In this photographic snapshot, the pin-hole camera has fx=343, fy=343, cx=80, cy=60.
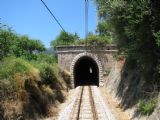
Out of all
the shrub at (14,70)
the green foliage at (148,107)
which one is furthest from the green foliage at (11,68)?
the green foliage at (148,107)

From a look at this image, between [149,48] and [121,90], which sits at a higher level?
[149,48]

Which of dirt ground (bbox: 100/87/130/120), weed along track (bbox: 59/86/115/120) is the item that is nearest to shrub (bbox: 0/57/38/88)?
weed along track (bbox: 59/86/115/120)

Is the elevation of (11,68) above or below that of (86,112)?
above

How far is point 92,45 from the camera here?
44406 mm

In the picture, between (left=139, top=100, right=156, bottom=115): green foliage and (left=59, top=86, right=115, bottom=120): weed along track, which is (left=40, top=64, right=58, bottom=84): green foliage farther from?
(left=139, top=100, right=156, bottom=115): green foliage

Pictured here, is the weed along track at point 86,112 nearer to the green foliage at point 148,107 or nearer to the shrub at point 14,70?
the green foliage at point 148,107

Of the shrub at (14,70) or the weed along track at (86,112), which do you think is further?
the weed along track at (86,112)

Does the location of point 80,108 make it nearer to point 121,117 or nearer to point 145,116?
point 121,117

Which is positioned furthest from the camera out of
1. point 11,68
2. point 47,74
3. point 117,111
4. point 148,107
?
point 47,74

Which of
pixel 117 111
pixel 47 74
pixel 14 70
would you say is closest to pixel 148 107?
pixel 117 111

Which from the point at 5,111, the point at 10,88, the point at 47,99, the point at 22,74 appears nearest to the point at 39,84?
the point at 47,99

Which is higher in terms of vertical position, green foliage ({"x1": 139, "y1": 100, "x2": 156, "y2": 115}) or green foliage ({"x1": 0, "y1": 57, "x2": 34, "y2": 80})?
green foliage ({"x1": 0, "y1": 57, "x2": 34, "y2": 80})

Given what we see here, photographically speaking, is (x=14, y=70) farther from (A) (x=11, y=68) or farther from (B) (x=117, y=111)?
(B) (x=117, y=111)

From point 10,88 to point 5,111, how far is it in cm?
190
